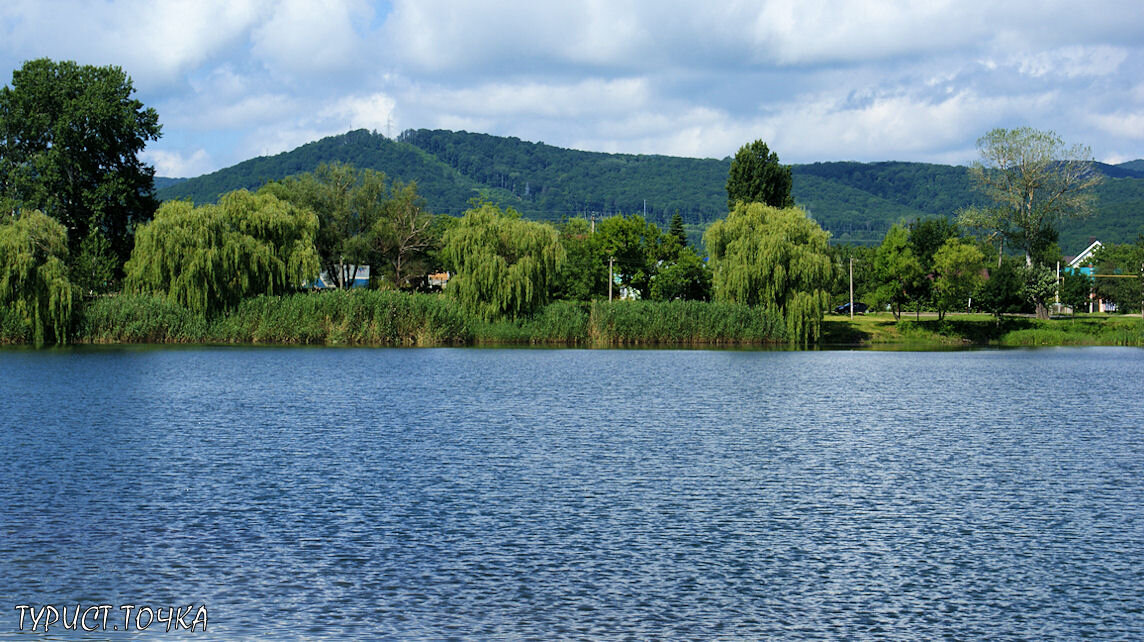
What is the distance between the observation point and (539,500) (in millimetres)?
17984

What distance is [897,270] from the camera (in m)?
95.6

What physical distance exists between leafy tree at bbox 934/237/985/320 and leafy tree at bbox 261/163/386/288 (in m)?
50.4

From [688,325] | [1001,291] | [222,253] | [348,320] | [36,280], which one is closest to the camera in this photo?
[36,280]

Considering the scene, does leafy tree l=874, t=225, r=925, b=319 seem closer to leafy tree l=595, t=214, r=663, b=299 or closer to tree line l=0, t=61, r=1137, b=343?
tree line l=0, t=61, r=1137, b=343

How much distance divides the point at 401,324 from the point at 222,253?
11.4 metres

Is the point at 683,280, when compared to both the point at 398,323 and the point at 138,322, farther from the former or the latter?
the point at 138,322

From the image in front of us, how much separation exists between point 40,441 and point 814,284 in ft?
174

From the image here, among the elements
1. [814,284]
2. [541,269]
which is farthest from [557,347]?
[814,284]

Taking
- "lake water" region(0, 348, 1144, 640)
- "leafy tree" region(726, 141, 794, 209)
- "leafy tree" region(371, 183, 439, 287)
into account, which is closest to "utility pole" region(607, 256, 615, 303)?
"leafy tree" region(726, 141, 794, 209)

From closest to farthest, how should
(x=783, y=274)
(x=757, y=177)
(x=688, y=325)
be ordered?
(x=783, y=274), (x=688, y=325), (x=757, y=177)

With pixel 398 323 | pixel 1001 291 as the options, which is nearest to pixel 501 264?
pixel 398 323

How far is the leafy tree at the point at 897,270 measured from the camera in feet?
313

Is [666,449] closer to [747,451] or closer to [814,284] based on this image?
[747,451]

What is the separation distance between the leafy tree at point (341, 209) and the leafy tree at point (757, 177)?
32215 mm
